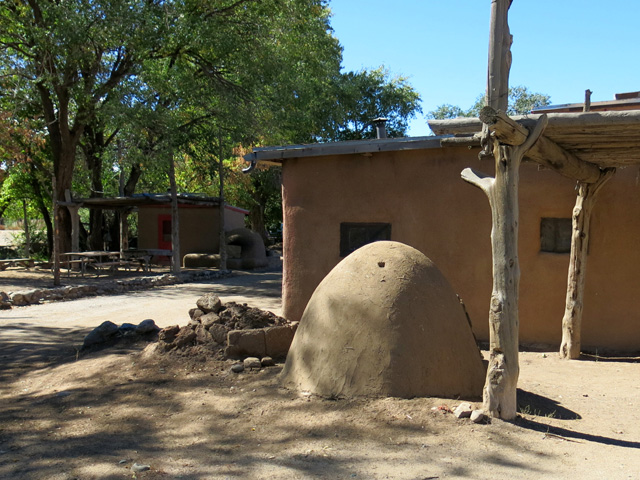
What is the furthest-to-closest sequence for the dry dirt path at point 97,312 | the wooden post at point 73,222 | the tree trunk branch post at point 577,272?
the wooden post at point 73,222
the dry dirt path at point 97,312
the tree trunk branch post at point 577,272

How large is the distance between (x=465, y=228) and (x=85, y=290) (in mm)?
9707

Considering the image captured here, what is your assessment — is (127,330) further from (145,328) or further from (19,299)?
(19,299)

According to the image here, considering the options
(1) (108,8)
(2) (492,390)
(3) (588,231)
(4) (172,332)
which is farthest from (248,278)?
(2) (492,390)

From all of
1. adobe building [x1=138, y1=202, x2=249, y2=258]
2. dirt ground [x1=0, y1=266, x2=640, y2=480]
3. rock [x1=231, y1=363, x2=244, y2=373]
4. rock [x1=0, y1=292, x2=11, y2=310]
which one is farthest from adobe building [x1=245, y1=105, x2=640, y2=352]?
adobe building [x1=138, y1=202, x2=249, y2=258]

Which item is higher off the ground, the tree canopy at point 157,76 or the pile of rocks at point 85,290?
the tree canopy at point 157,76

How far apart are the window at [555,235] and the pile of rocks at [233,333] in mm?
3788

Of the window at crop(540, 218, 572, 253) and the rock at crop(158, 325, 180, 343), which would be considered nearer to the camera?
the rock at crop(158, 325, 180, 343)

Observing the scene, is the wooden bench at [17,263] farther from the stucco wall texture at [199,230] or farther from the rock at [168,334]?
the rock at [168,334]

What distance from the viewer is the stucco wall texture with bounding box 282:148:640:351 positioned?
7.82 metres

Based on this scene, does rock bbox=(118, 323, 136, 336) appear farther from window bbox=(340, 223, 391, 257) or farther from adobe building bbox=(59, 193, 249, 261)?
adobe building bbox=(59, 193, 249, 261)

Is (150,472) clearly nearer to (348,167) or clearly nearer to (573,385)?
(573,385)

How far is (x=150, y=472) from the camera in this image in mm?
4043

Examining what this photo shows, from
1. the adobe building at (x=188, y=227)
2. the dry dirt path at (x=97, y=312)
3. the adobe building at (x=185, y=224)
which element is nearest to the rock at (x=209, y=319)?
the dry dirt path at (x=97, y=312)

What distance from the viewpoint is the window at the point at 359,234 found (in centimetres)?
872
